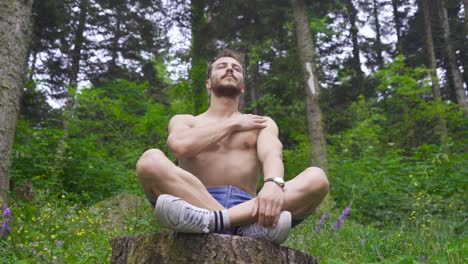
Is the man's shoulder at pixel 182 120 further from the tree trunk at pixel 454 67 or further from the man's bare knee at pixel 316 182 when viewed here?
the tree trunk at pixel 454 67

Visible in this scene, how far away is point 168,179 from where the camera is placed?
106 inches

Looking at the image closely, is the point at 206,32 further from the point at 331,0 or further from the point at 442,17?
the point at 442,17

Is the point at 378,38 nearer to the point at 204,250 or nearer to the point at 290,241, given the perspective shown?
the point at 290,241

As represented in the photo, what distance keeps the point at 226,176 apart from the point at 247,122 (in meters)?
0.39

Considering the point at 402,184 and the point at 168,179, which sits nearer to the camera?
the point at 168,179

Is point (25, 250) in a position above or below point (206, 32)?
below

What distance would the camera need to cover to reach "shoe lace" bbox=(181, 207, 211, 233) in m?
2.53

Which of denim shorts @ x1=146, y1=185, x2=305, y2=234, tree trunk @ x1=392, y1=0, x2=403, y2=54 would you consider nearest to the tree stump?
denim shorts @ x1=146, y1=185, x2=305, y2=234

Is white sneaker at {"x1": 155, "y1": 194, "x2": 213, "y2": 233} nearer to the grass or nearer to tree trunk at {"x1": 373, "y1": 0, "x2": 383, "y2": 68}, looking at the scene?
the grass

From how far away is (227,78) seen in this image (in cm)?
339

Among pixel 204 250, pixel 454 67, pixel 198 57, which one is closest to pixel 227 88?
pixel 204 250

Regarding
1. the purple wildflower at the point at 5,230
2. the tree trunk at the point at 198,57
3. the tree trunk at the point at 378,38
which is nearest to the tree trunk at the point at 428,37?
the tree trunk at the point at 378,38

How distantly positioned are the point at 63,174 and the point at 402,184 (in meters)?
5.72

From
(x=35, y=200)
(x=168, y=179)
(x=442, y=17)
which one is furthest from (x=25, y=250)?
(x=442, y=17)
